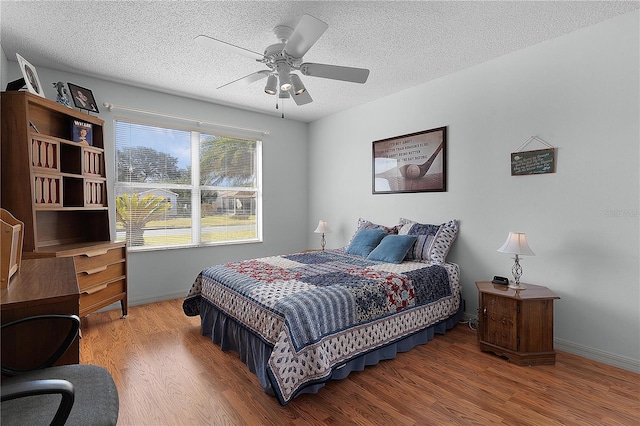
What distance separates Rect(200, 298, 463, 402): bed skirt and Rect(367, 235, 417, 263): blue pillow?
2.45ft

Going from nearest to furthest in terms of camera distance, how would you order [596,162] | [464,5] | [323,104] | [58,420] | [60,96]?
[58,420]
[464,5]
[596,162]
[60,96]
[323,104]

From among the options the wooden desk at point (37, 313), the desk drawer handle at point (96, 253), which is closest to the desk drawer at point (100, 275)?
the desk drawer handle at point (96, 253)

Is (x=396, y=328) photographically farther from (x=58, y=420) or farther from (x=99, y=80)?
(x=99, y=80)

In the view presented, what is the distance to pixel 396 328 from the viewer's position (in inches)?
104

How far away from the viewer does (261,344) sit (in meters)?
2.21

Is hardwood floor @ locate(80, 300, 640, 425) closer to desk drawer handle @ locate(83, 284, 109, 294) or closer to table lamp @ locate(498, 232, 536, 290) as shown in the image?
desk drawer handle @ locate(83, 284, 109, 294)

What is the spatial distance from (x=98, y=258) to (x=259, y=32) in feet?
8.45

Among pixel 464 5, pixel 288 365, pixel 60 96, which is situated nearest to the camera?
pixel 288 365

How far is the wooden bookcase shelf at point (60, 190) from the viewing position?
259 centimetres

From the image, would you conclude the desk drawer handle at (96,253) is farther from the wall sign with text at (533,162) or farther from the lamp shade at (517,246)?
the wall sign with text at (533,162)

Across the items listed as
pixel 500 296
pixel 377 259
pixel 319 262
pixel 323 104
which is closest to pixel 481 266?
pixel 500 296

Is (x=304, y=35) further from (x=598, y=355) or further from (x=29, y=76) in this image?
(x=598, y=355)

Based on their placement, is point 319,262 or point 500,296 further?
point 319,262

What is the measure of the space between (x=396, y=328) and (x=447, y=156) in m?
1.96
